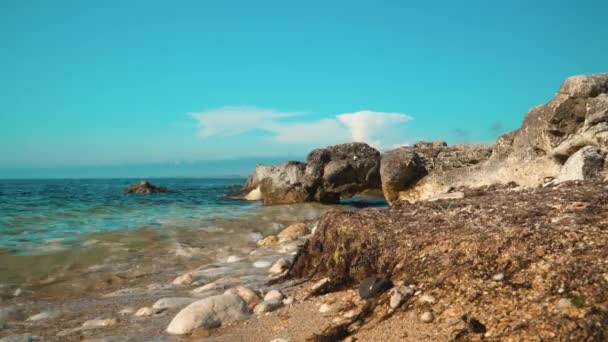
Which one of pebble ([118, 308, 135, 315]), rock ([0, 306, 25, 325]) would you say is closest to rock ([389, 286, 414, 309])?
pebble ([118, 308, 135, 315])

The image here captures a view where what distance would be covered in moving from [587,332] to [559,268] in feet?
2.62

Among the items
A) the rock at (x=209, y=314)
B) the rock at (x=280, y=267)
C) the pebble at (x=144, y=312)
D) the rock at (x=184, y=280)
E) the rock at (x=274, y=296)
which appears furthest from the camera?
the rock at (x=184, y=280)

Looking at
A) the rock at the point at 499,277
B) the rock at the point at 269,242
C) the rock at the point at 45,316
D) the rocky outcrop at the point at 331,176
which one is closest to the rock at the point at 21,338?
the rock at the point at 45,316

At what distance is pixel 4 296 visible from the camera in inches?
264

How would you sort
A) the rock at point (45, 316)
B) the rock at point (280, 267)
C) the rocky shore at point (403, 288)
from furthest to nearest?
the rock at point (280, 267)
the rock at point (45, 316)
the rocky shore at point (403, 288)

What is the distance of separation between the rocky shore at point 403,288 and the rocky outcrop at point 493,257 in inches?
0.5

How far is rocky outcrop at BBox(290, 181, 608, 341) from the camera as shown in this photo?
9.88ft

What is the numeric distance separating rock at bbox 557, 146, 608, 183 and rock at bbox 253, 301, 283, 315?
6343 mm

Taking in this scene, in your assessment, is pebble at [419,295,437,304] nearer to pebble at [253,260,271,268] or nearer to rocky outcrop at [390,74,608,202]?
pebble at [253,260,271,268]

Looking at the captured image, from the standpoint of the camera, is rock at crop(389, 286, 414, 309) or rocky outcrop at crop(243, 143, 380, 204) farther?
rocky outcrop at crop(243, 143, 380, 204)

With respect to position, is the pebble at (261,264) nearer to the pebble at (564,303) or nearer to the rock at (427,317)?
the rock at (427,317)

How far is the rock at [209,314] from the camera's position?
168 inches

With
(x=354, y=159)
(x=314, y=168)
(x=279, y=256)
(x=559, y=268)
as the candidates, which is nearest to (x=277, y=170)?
(x=314, y=168)

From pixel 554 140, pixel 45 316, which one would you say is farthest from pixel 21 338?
pixel 554 140
